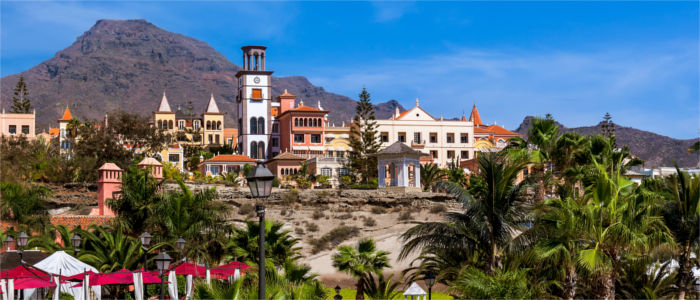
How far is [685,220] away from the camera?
766 inches

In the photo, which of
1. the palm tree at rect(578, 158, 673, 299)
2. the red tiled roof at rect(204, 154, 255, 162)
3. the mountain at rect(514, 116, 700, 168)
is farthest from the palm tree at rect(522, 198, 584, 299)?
the mountain at rect(514, 116, 700, 168)

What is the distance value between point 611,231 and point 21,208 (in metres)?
27.1

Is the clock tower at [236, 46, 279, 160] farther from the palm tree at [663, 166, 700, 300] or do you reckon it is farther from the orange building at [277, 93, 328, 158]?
the palm tree at [663, 166, 700, 300]

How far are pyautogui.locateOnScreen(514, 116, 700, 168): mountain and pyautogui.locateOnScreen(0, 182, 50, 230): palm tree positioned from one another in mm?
86860

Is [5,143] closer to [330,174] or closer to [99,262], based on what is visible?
[330,174]

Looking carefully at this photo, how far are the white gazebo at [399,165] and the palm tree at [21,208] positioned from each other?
23250mm

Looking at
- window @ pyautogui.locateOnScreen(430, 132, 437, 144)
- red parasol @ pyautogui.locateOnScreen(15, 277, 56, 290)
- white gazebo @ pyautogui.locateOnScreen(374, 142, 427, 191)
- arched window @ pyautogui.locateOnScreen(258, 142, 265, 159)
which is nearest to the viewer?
red parasol @ pyautogui.locateOnScreen(15, 277, 56, 290)

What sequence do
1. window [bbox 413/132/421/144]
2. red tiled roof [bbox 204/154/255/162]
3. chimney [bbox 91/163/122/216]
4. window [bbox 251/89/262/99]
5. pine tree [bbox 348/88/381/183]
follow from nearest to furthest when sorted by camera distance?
1. chimney [bbox 91/163/122/216]
2. pine tree [bbox 348/88/381/183]
3. red tiled roof [bbox 204/154/255/162]
4. window [bbox 413/132/421/144]
5. window [bbox 251/89/262/99]

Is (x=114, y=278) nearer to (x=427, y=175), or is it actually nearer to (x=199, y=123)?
(x=427, y=175)

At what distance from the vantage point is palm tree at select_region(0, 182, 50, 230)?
34594mm

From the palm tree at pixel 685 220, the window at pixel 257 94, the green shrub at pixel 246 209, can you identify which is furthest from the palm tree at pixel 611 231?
the window at pixel 257 94

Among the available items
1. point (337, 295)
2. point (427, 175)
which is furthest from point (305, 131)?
point (337, 295)

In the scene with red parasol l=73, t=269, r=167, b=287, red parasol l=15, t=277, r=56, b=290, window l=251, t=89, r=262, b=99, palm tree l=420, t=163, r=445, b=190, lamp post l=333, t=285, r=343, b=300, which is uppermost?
window l=251, t=89, r=262, b=99

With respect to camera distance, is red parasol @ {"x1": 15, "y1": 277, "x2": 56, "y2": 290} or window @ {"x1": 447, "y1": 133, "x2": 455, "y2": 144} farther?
window @ {"x1": 447, "y1": 133, "x2": 455, "y2": 144}
